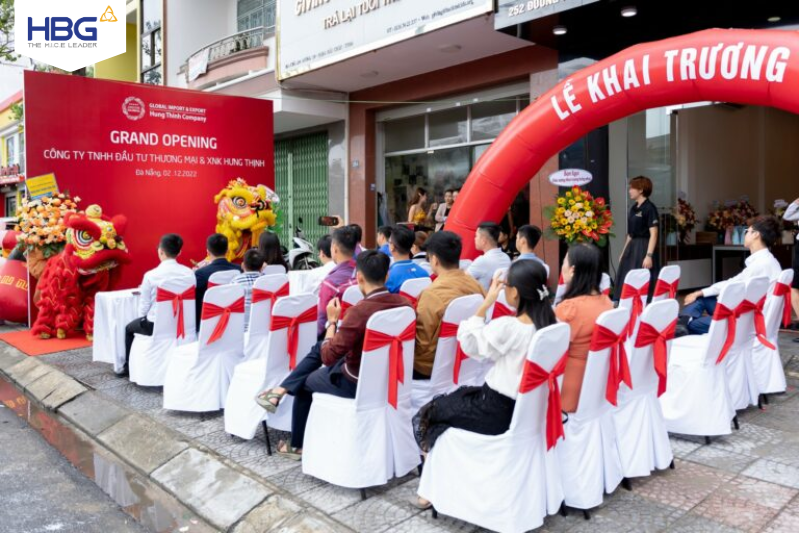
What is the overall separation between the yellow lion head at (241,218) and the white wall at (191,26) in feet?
24.3

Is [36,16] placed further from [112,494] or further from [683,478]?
[683,478]

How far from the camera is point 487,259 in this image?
530 centimetres

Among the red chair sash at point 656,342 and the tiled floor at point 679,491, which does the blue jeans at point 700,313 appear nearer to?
the tiled floor at point 679,491

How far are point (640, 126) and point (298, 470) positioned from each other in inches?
292

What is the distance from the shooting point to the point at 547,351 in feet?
8.52

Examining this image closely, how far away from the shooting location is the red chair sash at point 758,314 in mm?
3926

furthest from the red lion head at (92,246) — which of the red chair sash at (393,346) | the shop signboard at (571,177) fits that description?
the shop signboard at (571,177)

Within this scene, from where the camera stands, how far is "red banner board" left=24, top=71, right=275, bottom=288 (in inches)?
318

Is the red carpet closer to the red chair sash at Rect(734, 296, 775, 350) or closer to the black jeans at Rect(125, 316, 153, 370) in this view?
the black jeans at Rect(125, 316, 153, 370)

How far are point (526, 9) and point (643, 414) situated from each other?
16.4 feet

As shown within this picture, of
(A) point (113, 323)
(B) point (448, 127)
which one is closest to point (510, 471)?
(A) point (113, 323)

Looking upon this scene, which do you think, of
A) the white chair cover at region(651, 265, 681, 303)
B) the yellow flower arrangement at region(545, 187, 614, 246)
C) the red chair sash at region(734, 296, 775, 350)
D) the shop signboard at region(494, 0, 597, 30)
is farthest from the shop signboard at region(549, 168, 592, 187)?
the red chair sash at region(734, 296, 775, 350)

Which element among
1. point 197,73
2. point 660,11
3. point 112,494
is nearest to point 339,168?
point 197,73

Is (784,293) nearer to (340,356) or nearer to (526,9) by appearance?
(340,356)
